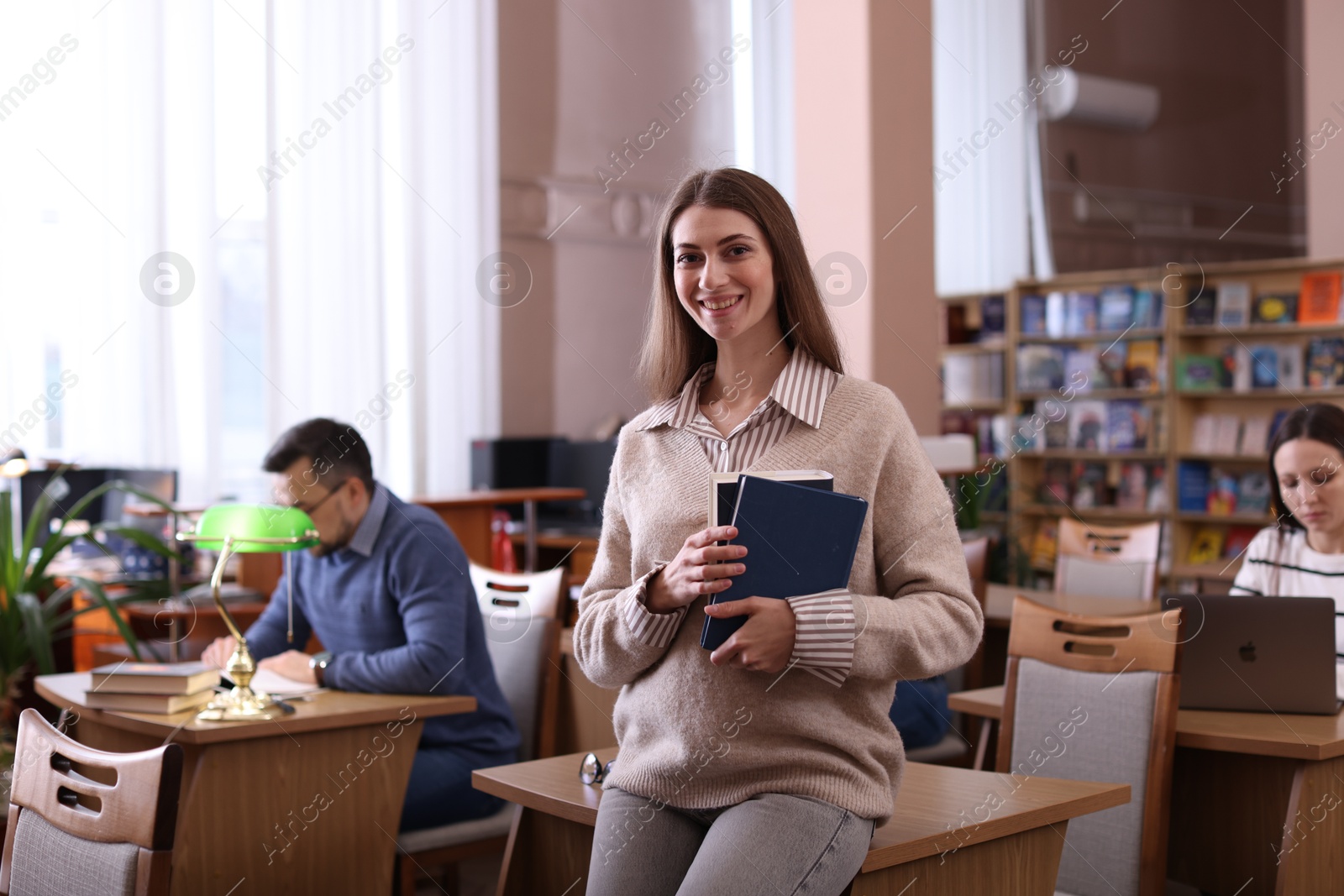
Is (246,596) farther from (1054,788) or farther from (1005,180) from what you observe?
(1005,180)

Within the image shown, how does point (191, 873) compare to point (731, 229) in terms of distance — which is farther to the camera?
point (191, 873)

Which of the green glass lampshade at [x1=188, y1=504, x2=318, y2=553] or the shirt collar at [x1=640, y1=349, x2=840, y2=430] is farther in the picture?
the green glass lampshade at [x1=188, y1=504, x2=318, y2=553]

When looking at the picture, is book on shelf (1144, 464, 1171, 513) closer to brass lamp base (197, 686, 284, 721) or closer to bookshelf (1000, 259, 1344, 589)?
bookshelf (1000, 259, 1344, 589)

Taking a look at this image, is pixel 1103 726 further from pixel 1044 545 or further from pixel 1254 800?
pixel 1044 545

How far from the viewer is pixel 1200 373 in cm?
712

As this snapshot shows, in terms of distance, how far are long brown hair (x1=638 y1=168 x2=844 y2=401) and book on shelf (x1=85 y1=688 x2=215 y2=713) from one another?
Result: 3.96ft

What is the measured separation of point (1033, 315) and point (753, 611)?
682cm

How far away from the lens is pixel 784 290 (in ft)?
5.63

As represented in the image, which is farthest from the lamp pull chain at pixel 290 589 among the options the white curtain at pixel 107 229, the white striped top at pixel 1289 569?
the white curtain at pixel 107 229

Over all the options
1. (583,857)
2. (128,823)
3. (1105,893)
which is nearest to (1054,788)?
(1105,893)

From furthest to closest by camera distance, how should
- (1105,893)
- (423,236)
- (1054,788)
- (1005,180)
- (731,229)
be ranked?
(1005,180)
(423,236)
(1105,893)
(1054,788)
(731,229)

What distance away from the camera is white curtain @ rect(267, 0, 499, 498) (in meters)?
6.16

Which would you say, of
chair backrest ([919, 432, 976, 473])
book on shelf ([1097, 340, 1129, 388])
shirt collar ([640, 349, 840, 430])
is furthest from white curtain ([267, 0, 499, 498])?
shirt collar ([640, 349, 840, 430])

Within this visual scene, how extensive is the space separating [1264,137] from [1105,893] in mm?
9174
